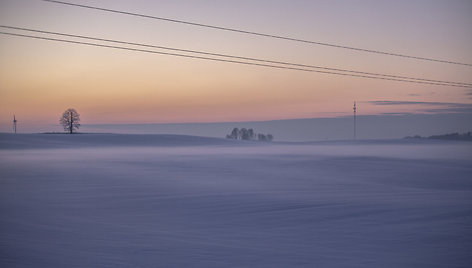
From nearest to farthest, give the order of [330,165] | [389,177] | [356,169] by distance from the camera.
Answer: [389,177], [356,169], [330,165]

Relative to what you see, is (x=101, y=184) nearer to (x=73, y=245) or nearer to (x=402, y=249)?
(x=73, y=245)

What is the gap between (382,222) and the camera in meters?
7.89

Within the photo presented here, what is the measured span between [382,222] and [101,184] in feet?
30.8

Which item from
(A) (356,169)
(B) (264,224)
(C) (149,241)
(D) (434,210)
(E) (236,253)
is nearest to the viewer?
(E) (236,253)

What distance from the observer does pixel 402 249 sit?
6211mm

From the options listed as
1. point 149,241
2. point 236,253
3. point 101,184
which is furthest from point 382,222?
point 101,184

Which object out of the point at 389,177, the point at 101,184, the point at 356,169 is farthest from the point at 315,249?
the point at 356,169

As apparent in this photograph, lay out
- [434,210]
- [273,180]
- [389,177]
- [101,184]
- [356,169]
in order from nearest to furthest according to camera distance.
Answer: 1. [434,210]
2. [101,184]
3. [273,180]
4. [389,177]
5. [356,169]

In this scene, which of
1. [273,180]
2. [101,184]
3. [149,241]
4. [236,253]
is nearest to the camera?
[236,253]

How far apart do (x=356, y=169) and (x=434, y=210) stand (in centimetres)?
937

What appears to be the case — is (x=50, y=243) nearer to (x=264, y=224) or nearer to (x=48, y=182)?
(x=264, y=224)

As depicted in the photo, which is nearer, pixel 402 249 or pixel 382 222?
pixel 402 249

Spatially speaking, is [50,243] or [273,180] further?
[273,180]

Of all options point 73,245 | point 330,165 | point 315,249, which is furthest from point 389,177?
point 73,245
